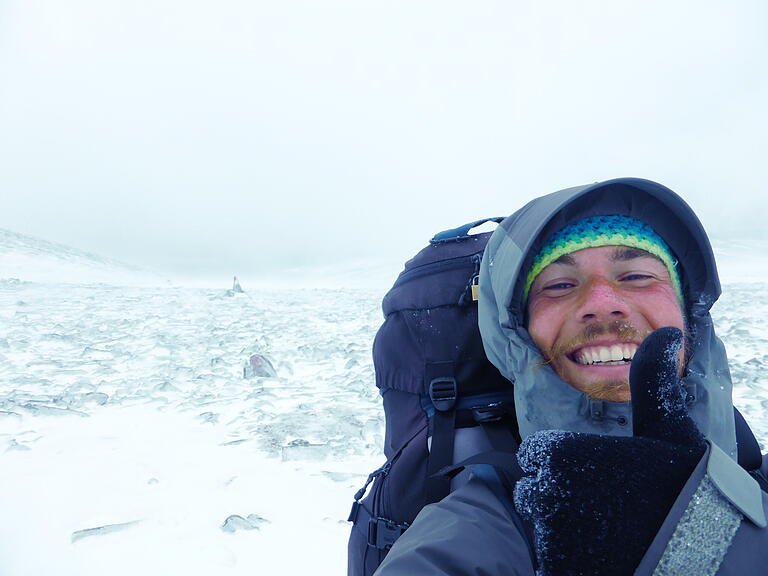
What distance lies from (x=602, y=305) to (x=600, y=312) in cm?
2

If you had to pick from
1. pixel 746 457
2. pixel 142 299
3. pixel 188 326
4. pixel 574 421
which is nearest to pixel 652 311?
pixel 574 421

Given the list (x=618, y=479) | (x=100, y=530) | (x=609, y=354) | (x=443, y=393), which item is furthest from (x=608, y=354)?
(x=100, y=530)

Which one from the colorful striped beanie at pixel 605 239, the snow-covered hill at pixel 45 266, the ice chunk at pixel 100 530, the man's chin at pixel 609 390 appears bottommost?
the ice chunk at pixel 100 530

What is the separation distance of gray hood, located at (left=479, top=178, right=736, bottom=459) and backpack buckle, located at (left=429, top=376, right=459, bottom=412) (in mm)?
214

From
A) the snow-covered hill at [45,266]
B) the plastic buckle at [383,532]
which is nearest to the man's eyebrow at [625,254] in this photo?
the plastic buckle at [383,532]

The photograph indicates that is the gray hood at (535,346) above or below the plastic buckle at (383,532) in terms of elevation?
above

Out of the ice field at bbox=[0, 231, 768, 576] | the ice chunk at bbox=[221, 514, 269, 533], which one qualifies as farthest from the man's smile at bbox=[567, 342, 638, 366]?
the ice chunk at bbox=[221, 514, 269, 533]

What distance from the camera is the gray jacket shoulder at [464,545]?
972 mm

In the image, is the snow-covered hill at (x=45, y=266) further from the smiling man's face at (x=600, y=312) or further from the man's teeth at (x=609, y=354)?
the man's teeth at (x=609, y=354)

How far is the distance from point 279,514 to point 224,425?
1.70m

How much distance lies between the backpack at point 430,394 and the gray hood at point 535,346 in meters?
0.21

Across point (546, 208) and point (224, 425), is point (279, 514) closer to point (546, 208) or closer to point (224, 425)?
point (224, 425)

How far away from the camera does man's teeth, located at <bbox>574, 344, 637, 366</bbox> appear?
137cm

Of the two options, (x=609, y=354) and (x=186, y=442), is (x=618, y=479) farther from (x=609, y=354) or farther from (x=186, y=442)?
(x=186, y=442)
